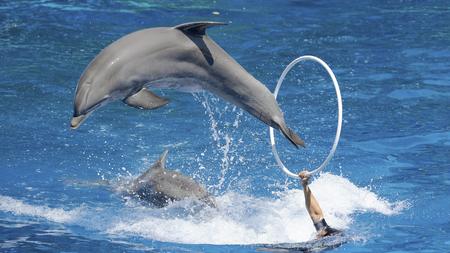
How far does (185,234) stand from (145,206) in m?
0.59

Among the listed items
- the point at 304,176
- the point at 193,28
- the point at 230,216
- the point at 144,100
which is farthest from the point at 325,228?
the point at 193,28

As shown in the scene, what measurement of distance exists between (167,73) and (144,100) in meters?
0.32

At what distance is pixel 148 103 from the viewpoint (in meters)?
6.93

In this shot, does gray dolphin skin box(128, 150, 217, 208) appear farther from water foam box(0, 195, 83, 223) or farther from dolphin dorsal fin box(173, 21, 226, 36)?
dolphin dorsal fin box(173, 21, 226, 36)

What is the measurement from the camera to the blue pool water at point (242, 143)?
8203mm

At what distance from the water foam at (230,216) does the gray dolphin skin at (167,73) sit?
5.12 feet

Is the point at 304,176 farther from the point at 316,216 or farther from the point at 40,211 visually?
the point at 40,211

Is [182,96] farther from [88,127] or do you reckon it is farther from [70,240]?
[70,240]

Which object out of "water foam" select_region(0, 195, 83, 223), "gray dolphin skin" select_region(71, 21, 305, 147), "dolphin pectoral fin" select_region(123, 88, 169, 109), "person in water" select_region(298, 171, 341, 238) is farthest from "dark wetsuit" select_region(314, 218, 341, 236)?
"water foam" select_region(0, 195, 83, 223)

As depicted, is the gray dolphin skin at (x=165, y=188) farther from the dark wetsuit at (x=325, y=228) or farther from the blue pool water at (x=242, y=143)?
the dark wetsuit at (x=325, y=228)

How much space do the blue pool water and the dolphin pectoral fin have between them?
1.49 meters

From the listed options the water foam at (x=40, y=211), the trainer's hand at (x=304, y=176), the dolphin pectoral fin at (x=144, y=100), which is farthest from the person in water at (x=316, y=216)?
the water foam at (x=40, y=211)

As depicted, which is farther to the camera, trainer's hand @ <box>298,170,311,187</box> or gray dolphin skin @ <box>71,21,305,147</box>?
trainer's hand @ <box>298,170,311,187</box>

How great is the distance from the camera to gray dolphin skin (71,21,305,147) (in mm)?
6359
